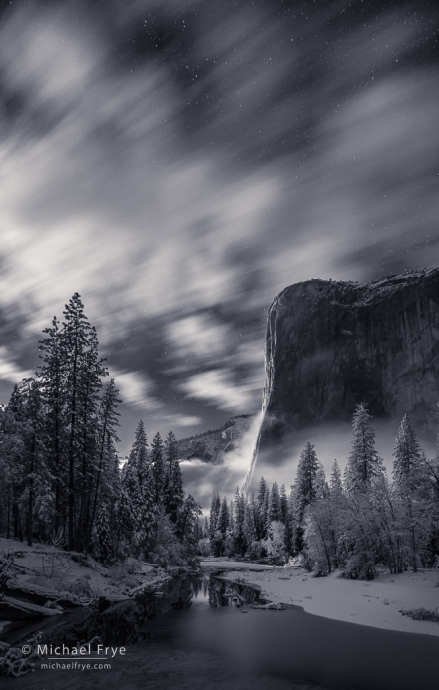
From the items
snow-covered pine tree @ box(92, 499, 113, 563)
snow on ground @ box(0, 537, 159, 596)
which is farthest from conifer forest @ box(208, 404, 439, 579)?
snow-covered pine tree @ box(92, 499, 113, 563)

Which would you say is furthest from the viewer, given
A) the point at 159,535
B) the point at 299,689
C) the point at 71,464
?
the point at 159,535

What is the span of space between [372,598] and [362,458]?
1007 inches

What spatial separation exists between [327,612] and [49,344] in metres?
24.4

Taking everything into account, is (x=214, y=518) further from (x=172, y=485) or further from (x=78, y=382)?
(x=78, y=382)

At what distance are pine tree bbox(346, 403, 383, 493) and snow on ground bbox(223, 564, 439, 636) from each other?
1500cm

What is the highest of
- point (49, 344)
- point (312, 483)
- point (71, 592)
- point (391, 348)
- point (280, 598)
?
point (391, 348)

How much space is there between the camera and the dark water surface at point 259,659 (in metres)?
10.1

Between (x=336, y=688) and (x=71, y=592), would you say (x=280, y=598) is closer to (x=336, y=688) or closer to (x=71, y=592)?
(x=71, y=592)

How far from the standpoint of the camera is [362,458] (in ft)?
156

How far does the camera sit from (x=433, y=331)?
16850 centimetres

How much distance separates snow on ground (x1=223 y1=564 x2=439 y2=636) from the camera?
17703mm

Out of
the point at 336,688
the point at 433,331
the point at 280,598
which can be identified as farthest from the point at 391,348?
the point at 336,688

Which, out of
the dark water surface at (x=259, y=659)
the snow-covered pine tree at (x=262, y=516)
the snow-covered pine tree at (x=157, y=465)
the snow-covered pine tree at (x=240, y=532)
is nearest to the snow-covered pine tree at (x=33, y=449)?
the dark water surface at (x=259, y=659)

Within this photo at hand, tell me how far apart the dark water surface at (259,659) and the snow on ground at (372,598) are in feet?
4.44
